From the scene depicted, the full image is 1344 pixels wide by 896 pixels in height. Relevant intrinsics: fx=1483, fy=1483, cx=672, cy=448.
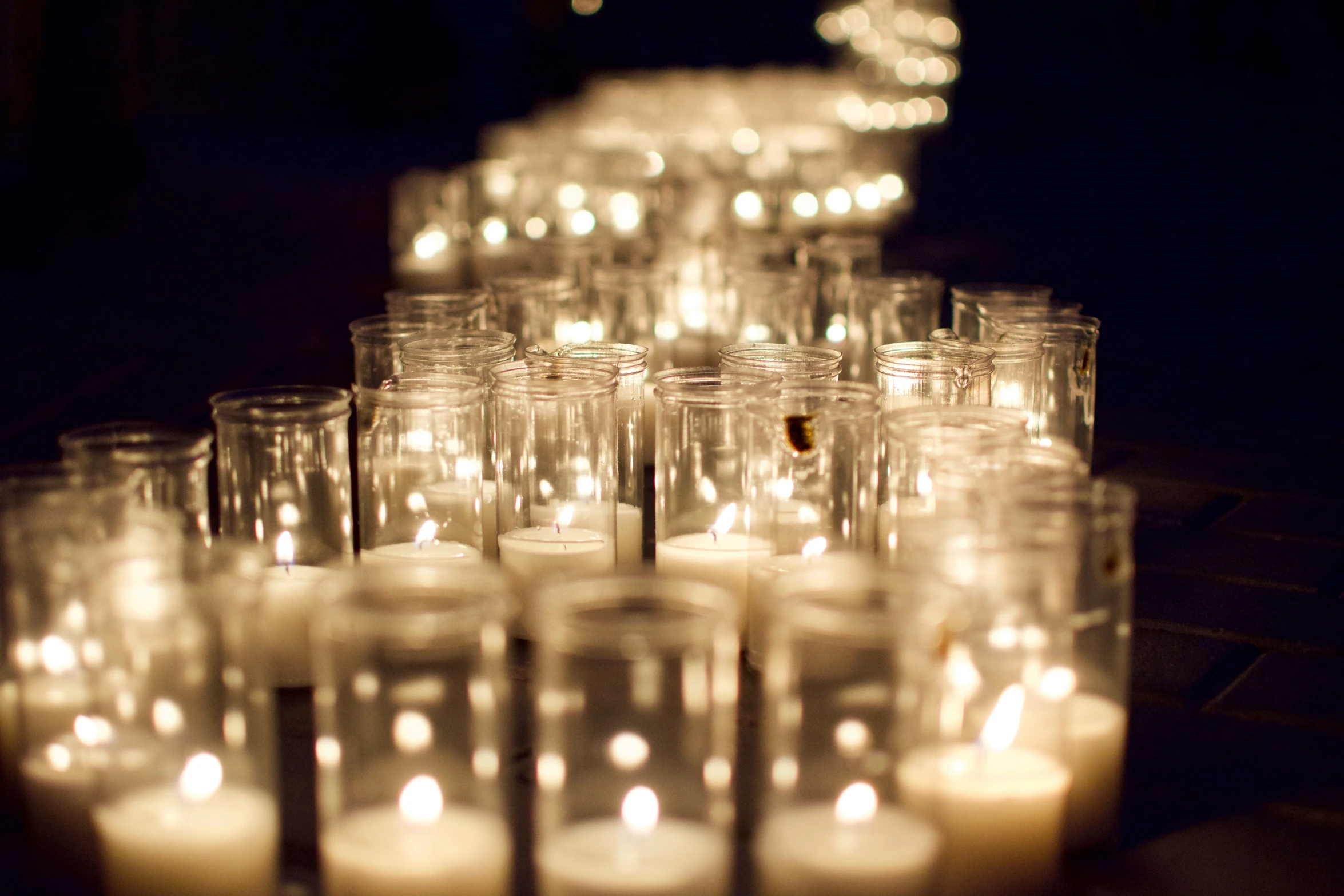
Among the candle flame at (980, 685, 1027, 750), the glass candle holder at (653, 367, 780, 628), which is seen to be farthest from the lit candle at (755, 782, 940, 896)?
the glass candle holder at (653, 367, 780, 628)

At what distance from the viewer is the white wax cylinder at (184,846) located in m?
1.37

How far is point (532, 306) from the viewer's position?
2891 millimetres

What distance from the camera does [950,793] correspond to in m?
1.41

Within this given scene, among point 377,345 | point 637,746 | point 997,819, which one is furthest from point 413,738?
point 377,345

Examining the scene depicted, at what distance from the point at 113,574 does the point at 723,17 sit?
15.9 meters

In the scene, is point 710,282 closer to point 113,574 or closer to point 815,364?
point 815,364

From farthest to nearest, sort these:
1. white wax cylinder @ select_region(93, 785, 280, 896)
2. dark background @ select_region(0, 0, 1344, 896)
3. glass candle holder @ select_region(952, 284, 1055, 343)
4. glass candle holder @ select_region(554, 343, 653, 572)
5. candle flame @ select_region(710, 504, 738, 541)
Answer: glass candle holder @ select_region(952, 284, 1055, 343)
glass candle holder @ select_region(554, 343, 653, 572)
candle flame @ select_region(710, 504, 738, 541)
dark background @ select_region(0, 0, 1344, 896)
white wax cylinder @ select_region(93, 785, 280, 896)

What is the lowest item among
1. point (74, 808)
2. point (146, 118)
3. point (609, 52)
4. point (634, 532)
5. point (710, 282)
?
point (74, 808)

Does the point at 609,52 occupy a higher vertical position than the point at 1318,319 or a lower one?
higher

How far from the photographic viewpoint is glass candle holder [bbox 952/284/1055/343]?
2.63 m

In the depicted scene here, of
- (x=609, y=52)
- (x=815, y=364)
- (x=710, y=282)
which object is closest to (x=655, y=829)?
(x=815, y=364)

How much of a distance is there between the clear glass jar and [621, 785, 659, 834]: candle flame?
3.50 ft

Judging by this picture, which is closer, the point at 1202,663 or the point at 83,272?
the point at 1202,663

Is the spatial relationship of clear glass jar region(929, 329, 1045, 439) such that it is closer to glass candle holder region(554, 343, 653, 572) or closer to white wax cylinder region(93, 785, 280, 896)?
glass candle holder region(554, 343, 653, 572)
